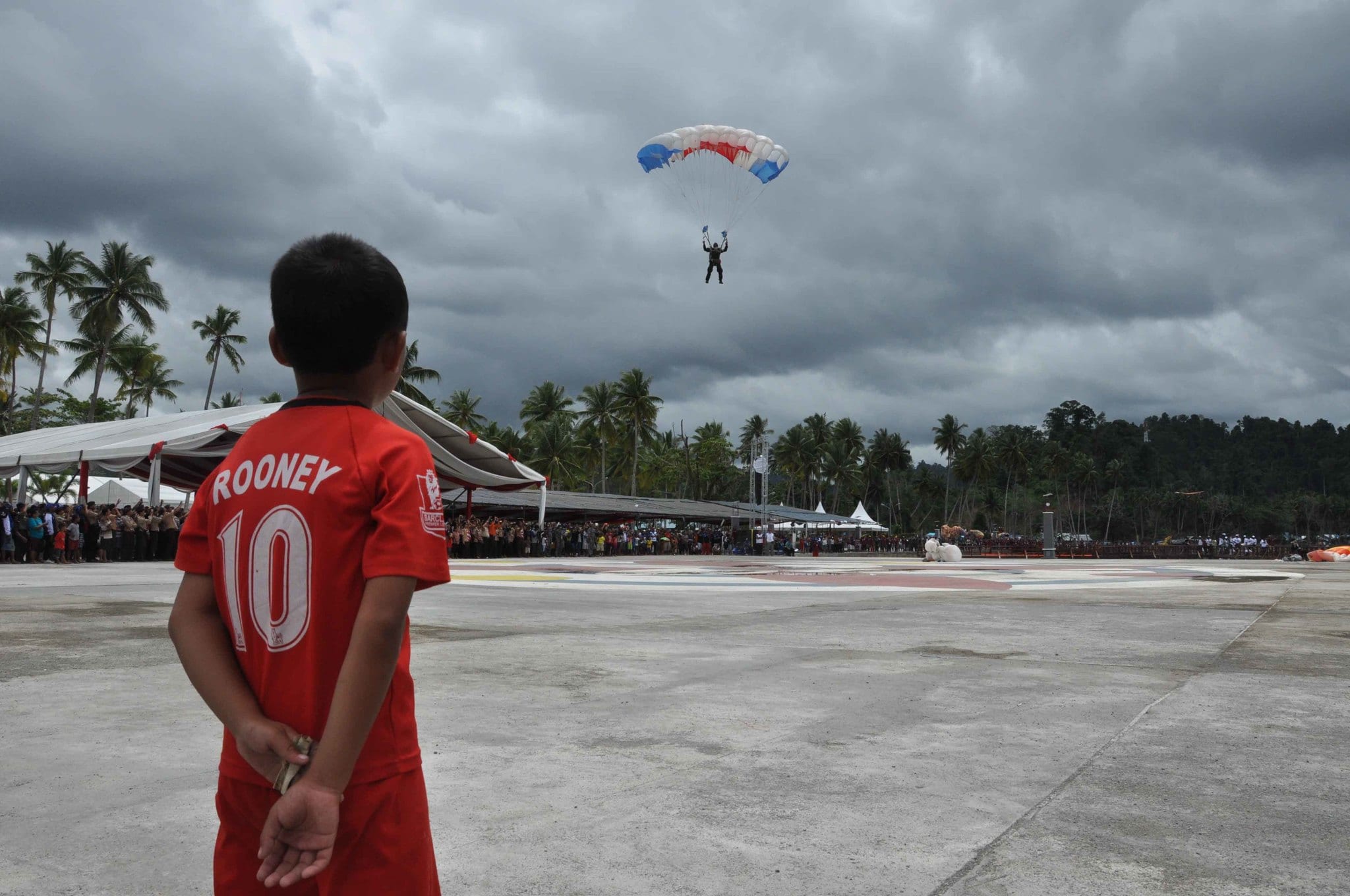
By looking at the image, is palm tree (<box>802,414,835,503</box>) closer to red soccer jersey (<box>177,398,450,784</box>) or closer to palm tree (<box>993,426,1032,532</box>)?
palm tree (<box>993,426,1032,532</box>)

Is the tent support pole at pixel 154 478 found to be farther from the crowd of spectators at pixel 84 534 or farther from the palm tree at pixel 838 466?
→ the palm tree at pixel 838 466

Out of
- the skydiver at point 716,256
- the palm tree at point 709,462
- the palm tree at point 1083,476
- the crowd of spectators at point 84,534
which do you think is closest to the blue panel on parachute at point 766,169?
the skydiver at point 716,256

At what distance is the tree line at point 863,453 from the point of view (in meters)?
54.8

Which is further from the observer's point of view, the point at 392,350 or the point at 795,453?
the point at 795,453

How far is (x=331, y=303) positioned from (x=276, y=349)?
0.58ft

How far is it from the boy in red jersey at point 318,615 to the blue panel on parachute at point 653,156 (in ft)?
90.4

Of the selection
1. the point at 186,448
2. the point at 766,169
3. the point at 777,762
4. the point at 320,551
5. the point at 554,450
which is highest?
the point at 766,169

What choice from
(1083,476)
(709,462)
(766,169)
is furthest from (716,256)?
(1083,476)

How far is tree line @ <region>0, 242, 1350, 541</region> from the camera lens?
54.8 metres

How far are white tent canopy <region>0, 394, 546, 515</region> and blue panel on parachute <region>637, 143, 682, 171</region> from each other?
10.1 meters

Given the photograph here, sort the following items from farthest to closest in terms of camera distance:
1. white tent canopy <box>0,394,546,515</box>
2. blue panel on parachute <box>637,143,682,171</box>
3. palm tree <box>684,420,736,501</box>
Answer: palm tree <box>684,420,736,501</box>
blue panel on parachute <box>637,143,682,171</box>
white tent canopy <box>0,394,546,515</box>

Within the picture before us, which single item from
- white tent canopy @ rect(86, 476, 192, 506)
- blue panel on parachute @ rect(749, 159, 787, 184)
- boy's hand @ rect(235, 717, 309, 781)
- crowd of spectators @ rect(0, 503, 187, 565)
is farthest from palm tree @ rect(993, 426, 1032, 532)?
boy's hand @ rect(235, 717, 309, 781)

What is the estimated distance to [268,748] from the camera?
1.49 metres

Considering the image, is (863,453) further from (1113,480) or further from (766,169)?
(766,169)
